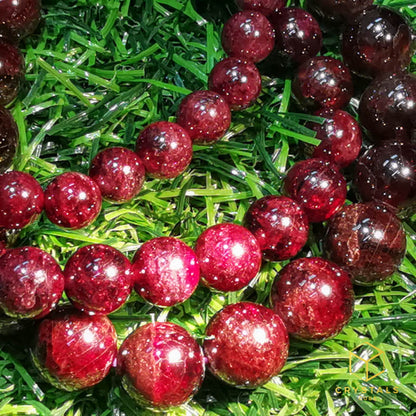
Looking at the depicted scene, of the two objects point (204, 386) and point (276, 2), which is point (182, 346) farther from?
point (276, 2)

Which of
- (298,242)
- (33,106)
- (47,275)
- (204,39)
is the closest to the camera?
(47,275)

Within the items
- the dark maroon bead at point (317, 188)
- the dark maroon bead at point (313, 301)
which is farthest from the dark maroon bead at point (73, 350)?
the dark maroon bead at point (317, 188)

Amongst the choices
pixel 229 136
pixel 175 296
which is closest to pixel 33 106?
pixel 229 136

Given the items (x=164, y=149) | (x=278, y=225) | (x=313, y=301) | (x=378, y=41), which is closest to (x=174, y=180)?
(x=164, y=149)

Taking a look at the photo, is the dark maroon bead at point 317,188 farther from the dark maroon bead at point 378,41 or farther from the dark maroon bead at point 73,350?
the dark maroon bead at point 73,350

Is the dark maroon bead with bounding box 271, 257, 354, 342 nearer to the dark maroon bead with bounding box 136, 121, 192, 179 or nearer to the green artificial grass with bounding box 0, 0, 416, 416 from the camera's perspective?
the green artificial grass with bounding box 0, 0, 416, 416

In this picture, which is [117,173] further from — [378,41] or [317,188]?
[378,41]
